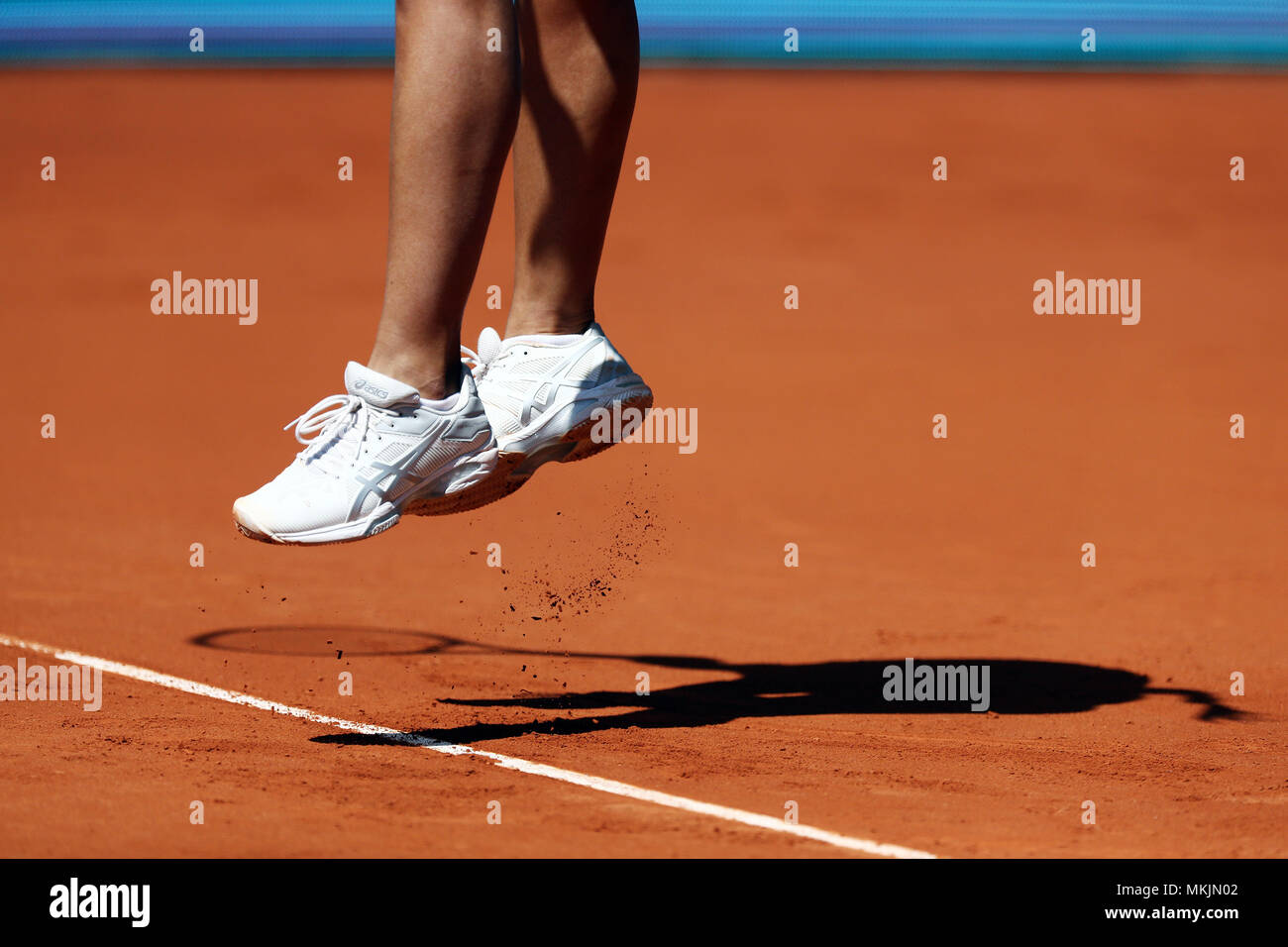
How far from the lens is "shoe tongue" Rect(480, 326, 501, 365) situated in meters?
3.99

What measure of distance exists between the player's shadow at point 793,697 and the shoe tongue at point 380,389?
92 cm

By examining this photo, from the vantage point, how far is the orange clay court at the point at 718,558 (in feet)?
11.6

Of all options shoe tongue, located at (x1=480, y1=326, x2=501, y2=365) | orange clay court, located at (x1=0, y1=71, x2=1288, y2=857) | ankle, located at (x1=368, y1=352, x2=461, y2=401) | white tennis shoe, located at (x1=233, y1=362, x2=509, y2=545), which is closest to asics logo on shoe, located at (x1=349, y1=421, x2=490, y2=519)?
white tennis shoe, located at (x1=233, y1=362, x2=509, y2=545)

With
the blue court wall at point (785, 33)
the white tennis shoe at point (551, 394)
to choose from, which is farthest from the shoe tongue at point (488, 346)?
the blue court wall at point (785, 33)

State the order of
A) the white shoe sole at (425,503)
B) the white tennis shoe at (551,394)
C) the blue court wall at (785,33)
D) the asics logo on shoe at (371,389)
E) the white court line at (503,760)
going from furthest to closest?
the blue court wall at (785,33), the white tennis shoe at (551,394), the asics logo on shoe at (371,389), the white shoe sole at (425,503), the white court line at (503,760)

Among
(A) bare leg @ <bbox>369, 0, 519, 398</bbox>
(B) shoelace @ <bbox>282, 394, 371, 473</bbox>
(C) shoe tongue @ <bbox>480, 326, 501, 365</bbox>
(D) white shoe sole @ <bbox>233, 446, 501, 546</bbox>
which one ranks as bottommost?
(D) white shoe sole @ <bbox>233, 446, 501, 546</bbox>

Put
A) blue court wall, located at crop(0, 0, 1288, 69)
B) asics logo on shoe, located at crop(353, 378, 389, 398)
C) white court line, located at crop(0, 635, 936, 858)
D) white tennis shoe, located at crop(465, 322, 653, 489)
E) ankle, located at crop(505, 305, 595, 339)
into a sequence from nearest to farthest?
1. white court line, located at crop(0, 635, 936, 858)
2. asics logo on shoe, located at crop(353, 378, 389, 398)
3. white tennis shoe, located at crop(465, 322, 653, 489)
4. ankle, located at crop(505, 305, 595, 339)
5. blue court wall, located at crop(0, 0, 1288, 69)

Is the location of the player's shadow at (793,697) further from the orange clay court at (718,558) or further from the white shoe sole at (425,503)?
the white shoe sole at (425,503)

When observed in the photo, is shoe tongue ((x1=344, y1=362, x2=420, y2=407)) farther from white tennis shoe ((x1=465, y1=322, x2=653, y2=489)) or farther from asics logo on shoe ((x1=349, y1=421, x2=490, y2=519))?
white tennis shoe ((x1=465, y1=322, x2=653, y2=489))

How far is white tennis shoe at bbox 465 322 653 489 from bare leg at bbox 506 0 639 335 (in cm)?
9

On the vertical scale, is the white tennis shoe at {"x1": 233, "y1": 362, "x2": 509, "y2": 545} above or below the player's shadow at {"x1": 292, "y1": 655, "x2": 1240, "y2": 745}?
above

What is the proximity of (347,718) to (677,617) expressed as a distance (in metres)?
1.70

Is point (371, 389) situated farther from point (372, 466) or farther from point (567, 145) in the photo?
point (567, 145)

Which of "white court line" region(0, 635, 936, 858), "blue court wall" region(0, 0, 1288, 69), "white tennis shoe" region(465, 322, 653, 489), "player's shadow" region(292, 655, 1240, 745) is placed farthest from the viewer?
"blue court wall" region(0, 0, 1288, 69)
